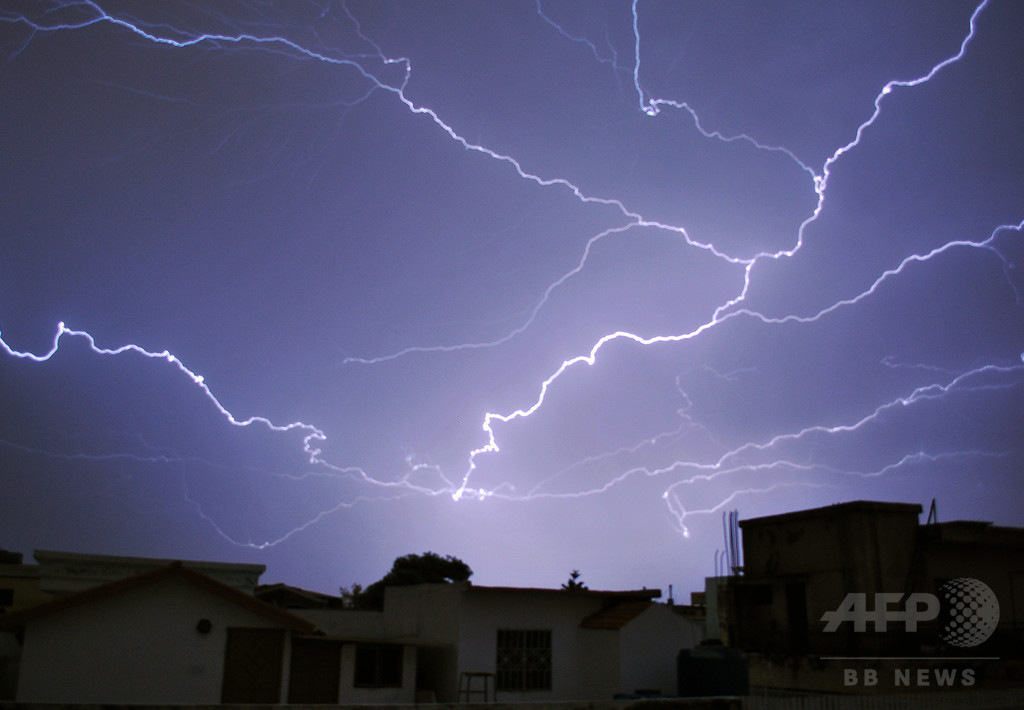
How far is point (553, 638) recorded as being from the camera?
698 inches

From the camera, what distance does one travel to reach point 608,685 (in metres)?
17.0

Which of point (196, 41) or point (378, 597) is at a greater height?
point (196, 41)

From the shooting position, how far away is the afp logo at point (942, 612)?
21094 millimetres

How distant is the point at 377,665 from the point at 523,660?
133 inches

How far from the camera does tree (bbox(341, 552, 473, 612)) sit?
129 feet

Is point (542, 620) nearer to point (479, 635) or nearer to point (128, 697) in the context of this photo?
point (479, 635)

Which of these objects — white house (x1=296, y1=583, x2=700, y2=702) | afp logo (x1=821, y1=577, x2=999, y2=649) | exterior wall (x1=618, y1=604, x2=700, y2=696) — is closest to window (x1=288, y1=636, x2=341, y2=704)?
white house (x1=296, y1=583, x2=700, y2=702)

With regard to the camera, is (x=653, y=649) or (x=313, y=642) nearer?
(x=313, y=642)

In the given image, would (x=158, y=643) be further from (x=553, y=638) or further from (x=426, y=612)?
(x=553, y=638)

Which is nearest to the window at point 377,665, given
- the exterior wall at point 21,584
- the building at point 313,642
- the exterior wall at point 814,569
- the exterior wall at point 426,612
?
the building at point 313,642

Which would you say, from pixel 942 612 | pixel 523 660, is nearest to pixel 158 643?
pixel 523 660

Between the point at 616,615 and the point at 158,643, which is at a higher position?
the point at 616,615

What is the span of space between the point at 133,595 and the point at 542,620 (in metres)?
8.99

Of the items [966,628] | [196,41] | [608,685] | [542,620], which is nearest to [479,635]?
[542,620]
